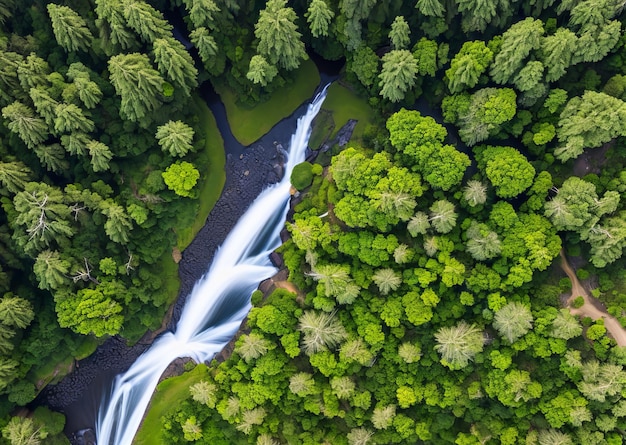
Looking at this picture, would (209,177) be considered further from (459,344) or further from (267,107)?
(459,344)

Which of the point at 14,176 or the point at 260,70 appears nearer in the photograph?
the point at 14,176

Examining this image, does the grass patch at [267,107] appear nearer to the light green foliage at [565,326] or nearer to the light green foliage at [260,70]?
the light green foliage at [260,70]

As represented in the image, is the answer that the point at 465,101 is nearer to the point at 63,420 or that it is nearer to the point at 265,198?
the point at 265,198

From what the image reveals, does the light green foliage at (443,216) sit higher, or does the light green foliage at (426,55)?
the light green foliage at (426,55)

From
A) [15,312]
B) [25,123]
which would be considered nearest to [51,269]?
[15,312]

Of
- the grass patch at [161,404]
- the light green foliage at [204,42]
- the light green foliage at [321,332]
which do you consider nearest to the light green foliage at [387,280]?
the light green foliage at [321,332]
